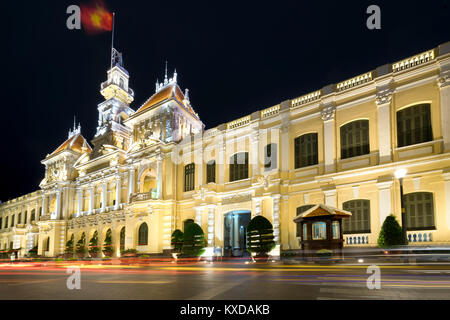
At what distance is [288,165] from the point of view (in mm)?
24547

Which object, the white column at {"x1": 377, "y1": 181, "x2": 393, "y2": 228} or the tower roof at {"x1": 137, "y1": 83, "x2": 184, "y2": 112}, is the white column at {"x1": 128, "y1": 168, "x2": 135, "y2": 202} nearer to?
the tower roof at {"x1": 137, "y1": 83, "x2": 184, "y2": 112}

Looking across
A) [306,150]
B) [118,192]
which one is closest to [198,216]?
[306,150]

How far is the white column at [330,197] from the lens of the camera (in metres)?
21.5

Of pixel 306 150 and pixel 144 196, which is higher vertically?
pixel 306 150

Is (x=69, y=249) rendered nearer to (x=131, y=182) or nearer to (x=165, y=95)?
(x=131, y=182)

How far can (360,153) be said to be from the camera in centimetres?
2131

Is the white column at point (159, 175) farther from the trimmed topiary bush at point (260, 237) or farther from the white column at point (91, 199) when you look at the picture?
the white column at point (91, 199)

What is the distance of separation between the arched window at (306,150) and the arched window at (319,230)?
245 inches

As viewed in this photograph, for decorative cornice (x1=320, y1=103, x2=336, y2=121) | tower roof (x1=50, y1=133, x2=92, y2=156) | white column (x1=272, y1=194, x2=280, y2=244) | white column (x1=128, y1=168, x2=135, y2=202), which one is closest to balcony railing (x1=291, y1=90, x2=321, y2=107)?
decorative cornice (x1=320, y1=103, x2=336, y2=121)

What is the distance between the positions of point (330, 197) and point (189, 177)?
45.4ft

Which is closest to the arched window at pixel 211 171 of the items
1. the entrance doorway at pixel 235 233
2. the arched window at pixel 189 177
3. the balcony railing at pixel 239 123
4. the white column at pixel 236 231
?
the arched window at pixel 189 177

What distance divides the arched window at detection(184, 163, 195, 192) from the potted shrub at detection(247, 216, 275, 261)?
10170 mm
